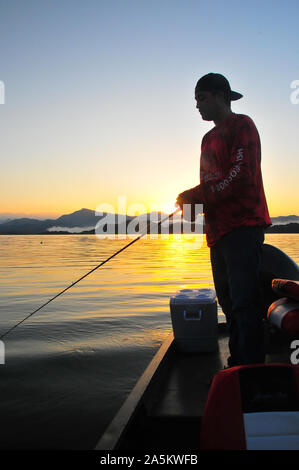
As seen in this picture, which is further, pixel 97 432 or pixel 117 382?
pixel 117 382

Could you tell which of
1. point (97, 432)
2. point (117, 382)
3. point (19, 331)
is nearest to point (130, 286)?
point (19, 331)

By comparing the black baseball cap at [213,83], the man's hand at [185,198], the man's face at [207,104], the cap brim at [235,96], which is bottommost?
the man's hand at [185,198]

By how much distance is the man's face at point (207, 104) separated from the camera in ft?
11.0

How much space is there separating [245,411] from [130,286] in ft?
49.9

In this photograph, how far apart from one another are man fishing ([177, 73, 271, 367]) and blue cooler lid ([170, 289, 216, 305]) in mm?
1658

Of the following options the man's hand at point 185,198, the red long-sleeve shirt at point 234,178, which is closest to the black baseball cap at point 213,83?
the red long-sleeve shirt at point 234,178

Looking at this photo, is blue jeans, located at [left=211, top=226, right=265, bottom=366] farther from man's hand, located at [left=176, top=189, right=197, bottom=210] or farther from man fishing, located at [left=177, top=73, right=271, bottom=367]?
man's hand, located at [left=176, top=189, right=197, bottom=210]

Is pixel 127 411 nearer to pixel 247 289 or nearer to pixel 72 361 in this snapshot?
pixel 247 289

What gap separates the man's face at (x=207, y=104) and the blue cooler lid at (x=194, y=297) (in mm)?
2296

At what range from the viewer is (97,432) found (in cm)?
407

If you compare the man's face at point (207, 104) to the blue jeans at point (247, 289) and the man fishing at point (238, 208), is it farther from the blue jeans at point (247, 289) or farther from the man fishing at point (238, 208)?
the blue jeans at point (247, 289)

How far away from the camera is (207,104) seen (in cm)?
337
